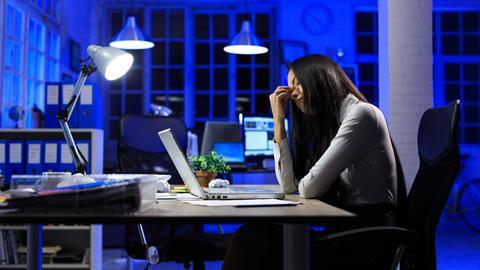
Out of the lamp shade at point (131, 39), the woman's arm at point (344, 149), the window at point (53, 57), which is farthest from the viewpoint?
the window at point (53, 57)

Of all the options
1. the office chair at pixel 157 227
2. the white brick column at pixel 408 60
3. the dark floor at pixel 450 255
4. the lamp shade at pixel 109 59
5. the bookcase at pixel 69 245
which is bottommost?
the dark floor at pixel 450 255

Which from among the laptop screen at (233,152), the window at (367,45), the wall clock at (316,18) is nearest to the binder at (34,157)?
the laptop screen at (233,152)

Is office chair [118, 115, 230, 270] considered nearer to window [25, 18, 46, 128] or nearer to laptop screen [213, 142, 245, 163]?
laptop screen [213, 142, 245, 163]

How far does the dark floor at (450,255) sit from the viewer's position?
14.0 ft

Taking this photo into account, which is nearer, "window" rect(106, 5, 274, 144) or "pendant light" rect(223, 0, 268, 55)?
"pendant light" rect(223, 0, 268, 55)

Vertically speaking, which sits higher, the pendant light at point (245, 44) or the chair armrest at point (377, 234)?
the pendant light at point (245, 44)

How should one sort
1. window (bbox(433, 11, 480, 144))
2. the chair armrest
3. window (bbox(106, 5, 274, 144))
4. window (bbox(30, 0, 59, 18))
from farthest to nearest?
window (bbox(106, 5, 274, 144)) < window (bbox(433, 11, 480, 144)) < window (bbox(30, 0, 59, 18)) < the chair armrest

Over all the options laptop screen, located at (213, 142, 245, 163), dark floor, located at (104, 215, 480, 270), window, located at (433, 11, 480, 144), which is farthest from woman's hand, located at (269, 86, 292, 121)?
window, located at (433, 11, 480, 144)

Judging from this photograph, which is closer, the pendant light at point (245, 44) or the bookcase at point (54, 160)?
the bookcase at point (54, 160)

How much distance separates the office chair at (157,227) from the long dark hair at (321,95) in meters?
0.66

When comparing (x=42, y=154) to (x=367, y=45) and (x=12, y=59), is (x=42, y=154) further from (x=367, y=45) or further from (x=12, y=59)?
(x=367, y=45)

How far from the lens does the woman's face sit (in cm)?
209

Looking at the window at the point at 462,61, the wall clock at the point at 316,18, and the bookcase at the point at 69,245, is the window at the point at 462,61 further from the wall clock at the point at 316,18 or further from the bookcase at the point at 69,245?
the bookcase at the point at 69,245

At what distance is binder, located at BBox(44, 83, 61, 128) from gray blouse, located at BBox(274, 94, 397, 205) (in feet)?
8.14
